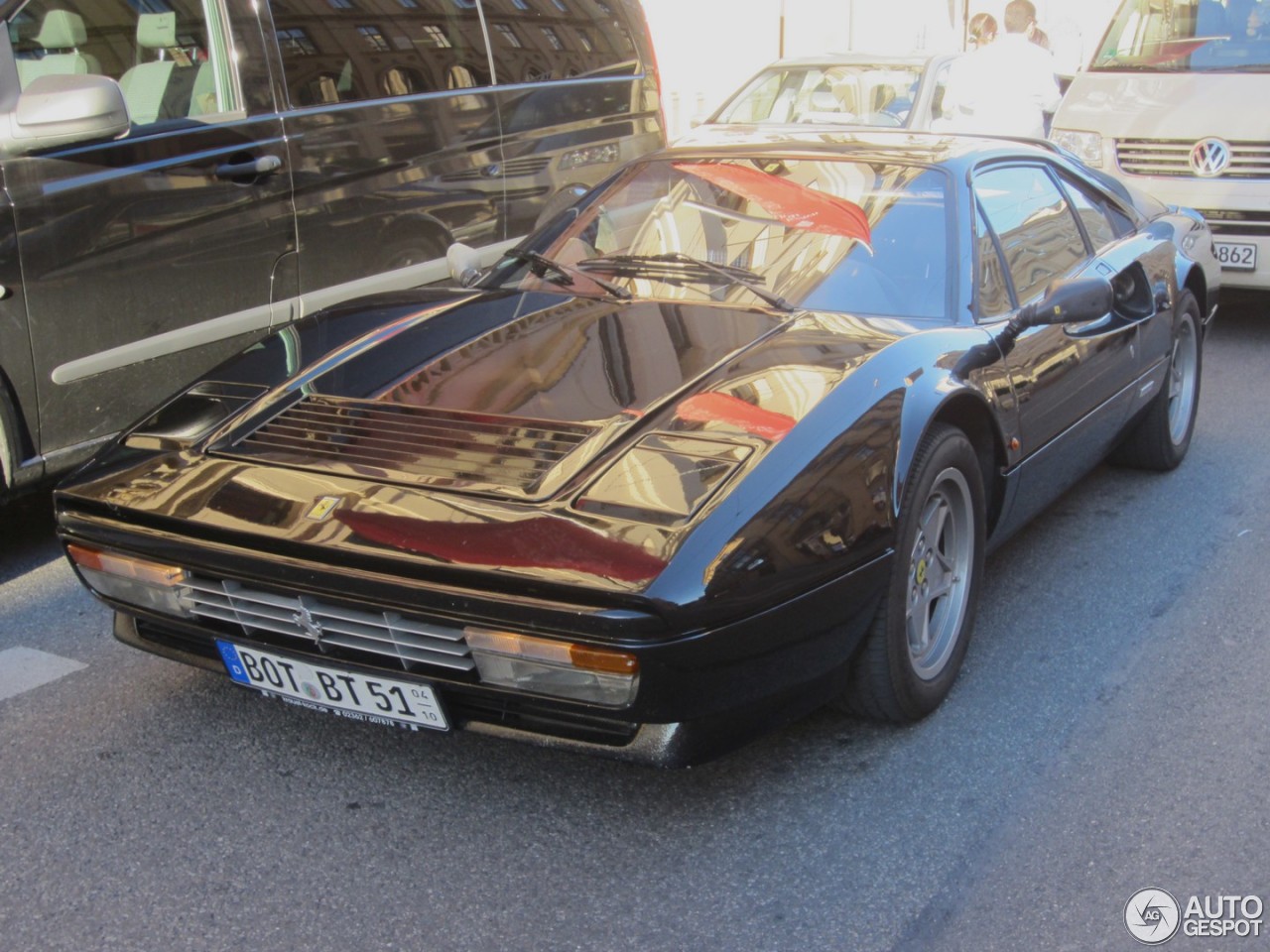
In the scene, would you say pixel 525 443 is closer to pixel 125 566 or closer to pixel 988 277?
pixel 125 566

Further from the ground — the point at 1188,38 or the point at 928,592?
the point at 1188,38

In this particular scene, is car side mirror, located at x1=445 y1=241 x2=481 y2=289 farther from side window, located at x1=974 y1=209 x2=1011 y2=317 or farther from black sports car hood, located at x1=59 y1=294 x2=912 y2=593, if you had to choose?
side window, located at x1=974 y1=209 x2=1011 y2=317

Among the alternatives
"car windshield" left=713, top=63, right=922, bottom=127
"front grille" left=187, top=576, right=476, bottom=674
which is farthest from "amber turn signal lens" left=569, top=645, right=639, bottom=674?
"car windshield" left=713, top=63, right=922, bottom=127

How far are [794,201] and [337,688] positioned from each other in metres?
1.83

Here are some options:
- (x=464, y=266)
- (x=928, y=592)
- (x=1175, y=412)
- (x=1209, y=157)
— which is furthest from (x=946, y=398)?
(x=1209, y=157)

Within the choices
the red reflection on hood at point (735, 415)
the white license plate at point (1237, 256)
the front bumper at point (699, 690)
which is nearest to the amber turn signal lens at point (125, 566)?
the front bumper at point (699, 690)

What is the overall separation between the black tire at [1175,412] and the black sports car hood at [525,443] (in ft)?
6.26

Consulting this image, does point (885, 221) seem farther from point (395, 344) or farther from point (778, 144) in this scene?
point (395, 344)

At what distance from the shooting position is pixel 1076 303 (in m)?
3.44

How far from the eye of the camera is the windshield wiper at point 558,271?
3.61 metres

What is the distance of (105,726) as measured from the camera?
3.16 metres

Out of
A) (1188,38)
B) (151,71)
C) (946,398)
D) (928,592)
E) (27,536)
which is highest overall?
(151,71)

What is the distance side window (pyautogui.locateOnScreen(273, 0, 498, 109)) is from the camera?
4.91 metres

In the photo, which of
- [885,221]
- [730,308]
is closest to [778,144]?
[885,221]
